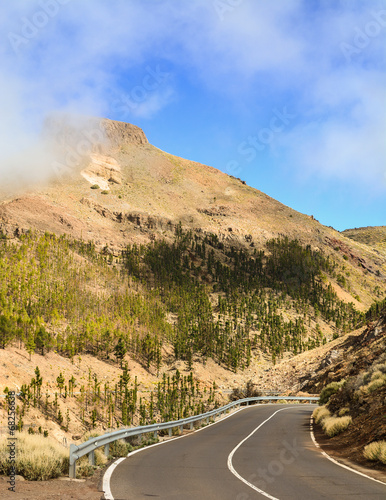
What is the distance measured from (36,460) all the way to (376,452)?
31.2 feet

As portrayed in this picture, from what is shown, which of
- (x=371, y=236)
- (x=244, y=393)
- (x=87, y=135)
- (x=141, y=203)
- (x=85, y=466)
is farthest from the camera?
(x=371, y=236)

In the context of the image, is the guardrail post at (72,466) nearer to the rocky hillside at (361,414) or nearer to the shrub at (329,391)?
the rocky hillside at (361,414)

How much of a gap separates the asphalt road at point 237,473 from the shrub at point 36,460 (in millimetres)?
1343

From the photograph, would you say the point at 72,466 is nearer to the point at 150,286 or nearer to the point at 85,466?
the point at 85,466

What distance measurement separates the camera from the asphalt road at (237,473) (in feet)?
27.8

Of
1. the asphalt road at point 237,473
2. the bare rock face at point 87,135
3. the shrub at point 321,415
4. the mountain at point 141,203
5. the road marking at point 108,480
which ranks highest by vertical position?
the bare rock face at point 87,135

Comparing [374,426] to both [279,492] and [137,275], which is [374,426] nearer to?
[279,492]

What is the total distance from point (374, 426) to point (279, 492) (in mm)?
8130

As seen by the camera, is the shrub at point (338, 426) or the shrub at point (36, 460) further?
the shrub at point (338, 426)

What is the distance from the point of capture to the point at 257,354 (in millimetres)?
62969

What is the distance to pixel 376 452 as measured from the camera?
1203 centimetres

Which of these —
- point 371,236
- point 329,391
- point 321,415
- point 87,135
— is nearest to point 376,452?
point 321,415

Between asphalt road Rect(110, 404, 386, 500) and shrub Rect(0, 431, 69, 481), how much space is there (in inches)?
52.9

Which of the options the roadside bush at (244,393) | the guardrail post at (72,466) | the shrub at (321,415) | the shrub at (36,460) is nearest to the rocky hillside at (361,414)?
the shrub at (321,415)
